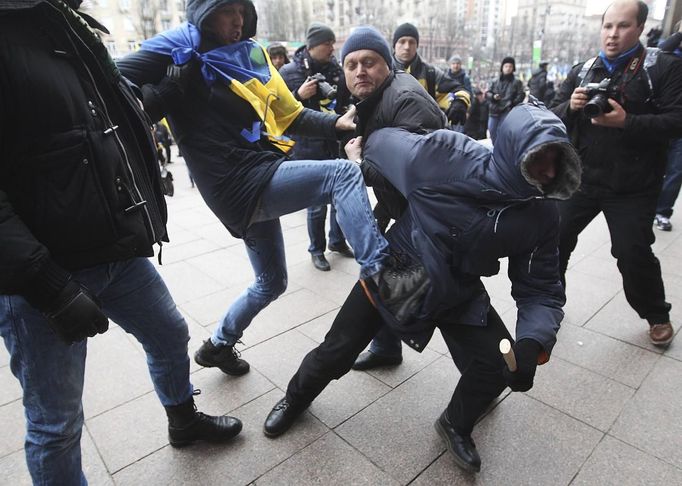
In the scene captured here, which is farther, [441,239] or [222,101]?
[222,101]

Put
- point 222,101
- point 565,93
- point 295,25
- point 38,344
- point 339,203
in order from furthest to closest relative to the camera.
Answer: point 295,25 → point 565,93 → point 222,101 → point 339,203 → point 38,344

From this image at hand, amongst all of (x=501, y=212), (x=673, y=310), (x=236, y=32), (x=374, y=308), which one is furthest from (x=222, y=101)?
(x=673, y=310)

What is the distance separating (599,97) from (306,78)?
8.93 ft

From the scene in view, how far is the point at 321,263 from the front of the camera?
15.1 feet

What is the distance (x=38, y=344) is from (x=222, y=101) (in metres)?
1.34

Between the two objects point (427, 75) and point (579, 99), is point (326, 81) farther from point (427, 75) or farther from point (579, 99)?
point (579, 99)

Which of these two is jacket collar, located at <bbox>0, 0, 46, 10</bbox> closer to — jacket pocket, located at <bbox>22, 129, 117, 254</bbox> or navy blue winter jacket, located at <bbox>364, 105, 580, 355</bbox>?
jacket pocket, located at <bbox>22, 129, 117, 254</bbox>

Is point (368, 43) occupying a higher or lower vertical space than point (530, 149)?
higher

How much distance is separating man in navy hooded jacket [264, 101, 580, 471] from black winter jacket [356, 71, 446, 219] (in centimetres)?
7

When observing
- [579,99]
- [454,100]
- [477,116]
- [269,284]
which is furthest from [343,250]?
[477,116]

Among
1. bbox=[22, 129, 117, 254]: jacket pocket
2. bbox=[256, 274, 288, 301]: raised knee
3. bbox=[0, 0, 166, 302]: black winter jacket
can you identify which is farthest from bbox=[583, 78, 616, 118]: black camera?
bbox=[22, 129, 117, 254]: jacket pocket

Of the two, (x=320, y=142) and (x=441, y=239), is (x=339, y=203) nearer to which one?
(x=441, y=239)

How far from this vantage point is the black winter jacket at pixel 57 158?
1276 millimetres

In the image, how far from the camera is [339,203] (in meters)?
2.12
